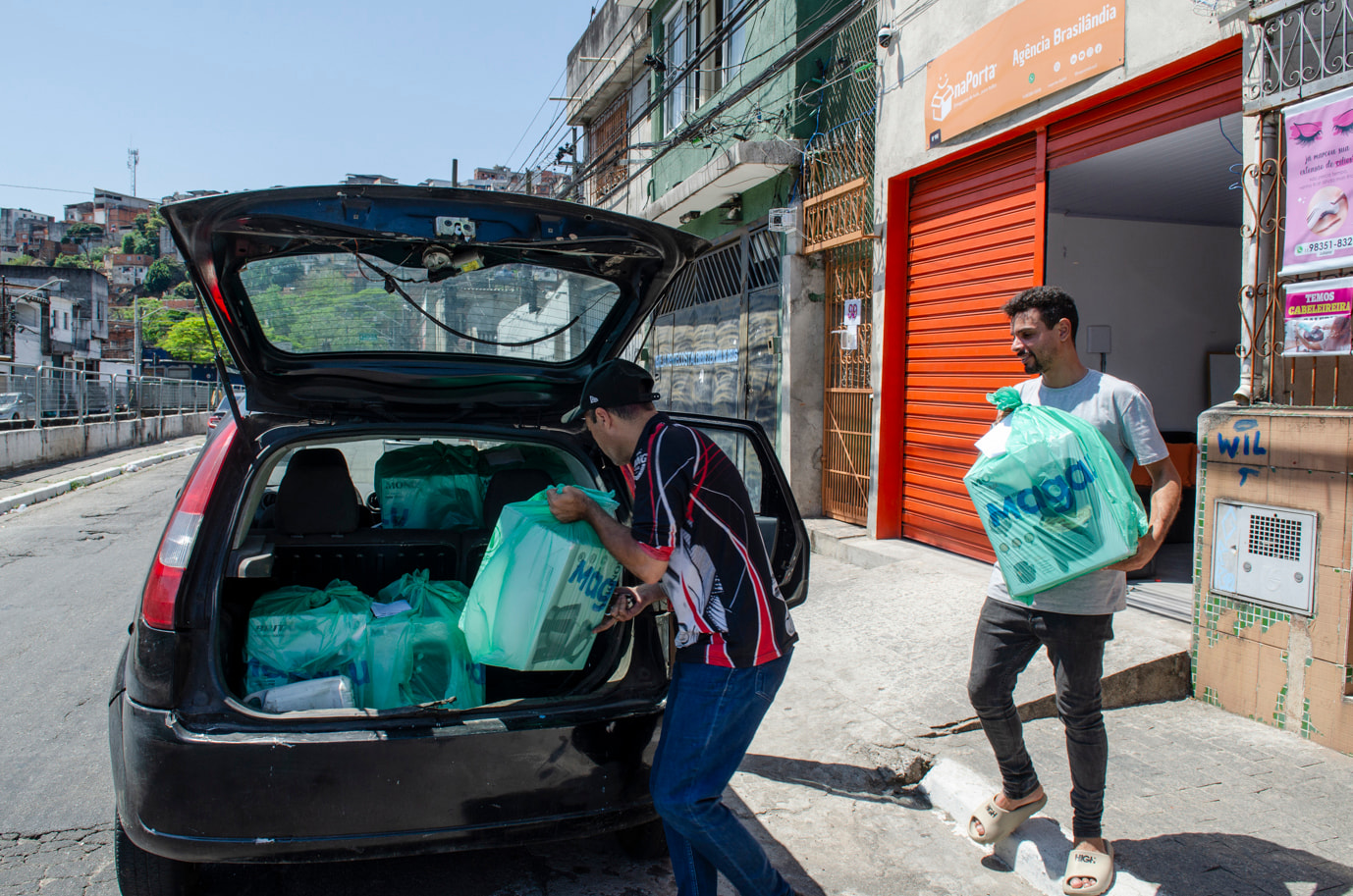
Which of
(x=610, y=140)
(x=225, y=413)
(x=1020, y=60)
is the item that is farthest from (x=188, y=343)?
(x=225, y=413)

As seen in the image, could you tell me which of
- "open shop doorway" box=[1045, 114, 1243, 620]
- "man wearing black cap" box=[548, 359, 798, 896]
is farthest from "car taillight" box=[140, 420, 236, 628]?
"open shop doorway" box=[1045, 114, 1243, 620]

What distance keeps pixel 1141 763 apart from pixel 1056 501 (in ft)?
5.49

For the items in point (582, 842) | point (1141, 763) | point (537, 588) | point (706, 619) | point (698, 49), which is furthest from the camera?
point (698, 49)

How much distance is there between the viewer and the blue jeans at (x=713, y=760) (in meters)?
2.19

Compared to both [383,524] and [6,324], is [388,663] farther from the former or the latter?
[6,324]

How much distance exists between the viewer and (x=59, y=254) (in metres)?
104

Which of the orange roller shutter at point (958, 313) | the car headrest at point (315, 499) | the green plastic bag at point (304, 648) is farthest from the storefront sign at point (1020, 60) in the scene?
the green plastic bag at point (304, 648)

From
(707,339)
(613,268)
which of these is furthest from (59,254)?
(613,268)

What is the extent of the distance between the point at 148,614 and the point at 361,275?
1389 millimetres

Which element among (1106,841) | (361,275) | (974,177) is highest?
(974,177)

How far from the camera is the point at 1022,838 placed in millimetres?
2922

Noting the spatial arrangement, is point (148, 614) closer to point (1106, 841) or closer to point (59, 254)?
point (1106, 841)

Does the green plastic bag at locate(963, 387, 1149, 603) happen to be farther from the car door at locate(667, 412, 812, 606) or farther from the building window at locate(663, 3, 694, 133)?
the building window at locate(663, 3, 694, 133)

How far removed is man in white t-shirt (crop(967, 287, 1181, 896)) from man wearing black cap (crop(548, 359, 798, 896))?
0.89 m
